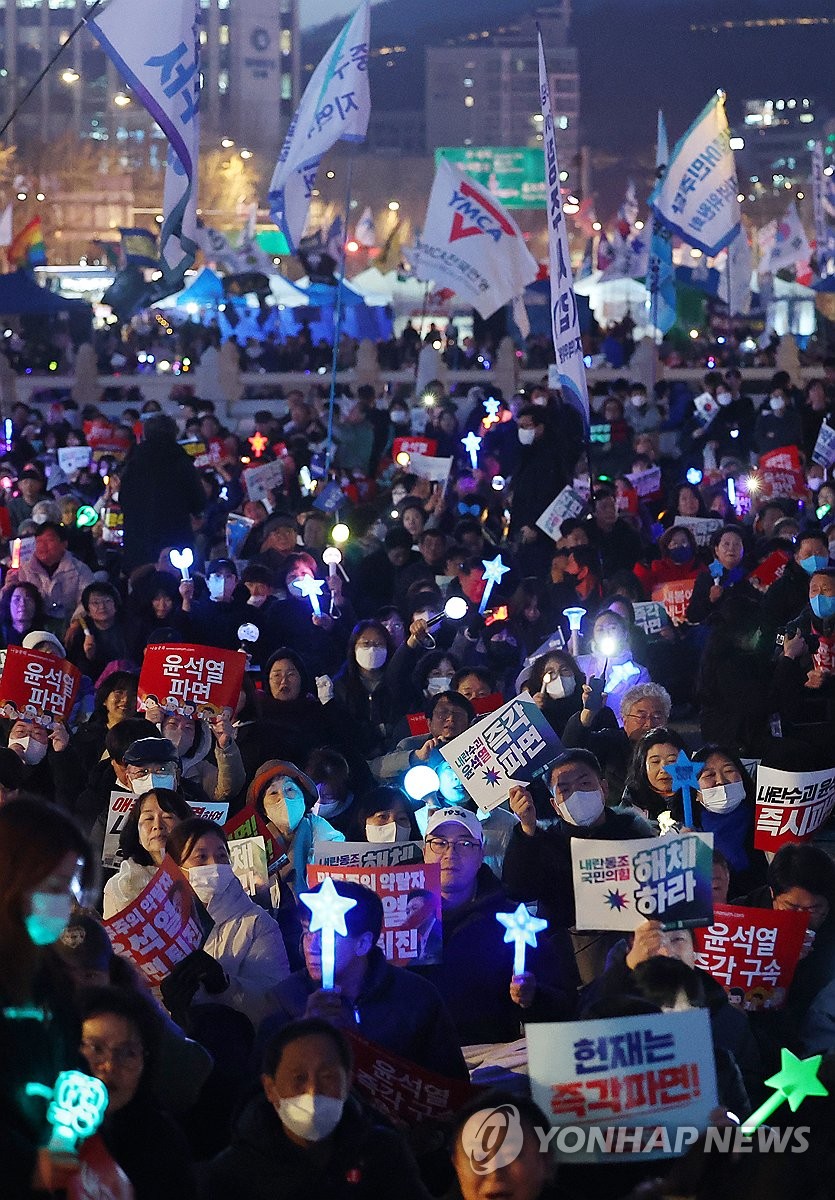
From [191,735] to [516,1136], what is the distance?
175 inches

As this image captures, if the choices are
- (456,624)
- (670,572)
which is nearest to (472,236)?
(670,572)

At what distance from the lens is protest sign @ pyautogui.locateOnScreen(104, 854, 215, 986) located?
587cm

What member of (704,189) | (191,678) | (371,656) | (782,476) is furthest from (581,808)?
(704,189)

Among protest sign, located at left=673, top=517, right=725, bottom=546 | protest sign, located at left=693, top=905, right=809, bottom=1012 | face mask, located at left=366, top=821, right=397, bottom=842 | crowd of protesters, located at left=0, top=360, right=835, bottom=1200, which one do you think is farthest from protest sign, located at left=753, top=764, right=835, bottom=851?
protest sign, located at left=673, top=517, right=725, bottom=546

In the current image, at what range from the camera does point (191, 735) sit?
8.47 m

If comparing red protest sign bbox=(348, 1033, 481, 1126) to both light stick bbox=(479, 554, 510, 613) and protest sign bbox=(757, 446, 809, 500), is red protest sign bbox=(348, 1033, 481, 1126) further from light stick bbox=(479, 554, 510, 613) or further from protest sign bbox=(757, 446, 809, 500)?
protest sign bbox=(757, 446, 809, 500)

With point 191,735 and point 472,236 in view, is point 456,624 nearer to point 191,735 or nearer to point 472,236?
point 191,735

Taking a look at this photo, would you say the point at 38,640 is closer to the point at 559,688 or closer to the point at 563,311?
the point at 559,688

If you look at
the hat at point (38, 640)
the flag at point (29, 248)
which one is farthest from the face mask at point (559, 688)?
the flag at point (29, 248)

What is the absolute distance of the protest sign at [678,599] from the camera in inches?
495

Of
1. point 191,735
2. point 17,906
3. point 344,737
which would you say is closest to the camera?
point 17,906

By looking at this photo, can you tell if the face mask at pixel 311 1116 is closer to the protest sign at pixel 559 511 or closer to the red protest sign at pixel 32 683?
the red protest sign at pixel 32 683

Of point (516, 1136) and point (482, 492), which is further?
point (482, 492)

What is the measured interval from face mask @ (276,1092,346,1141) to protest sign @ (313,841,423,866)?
2160 millimetres
